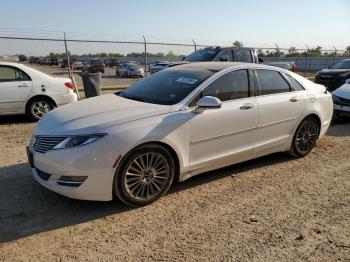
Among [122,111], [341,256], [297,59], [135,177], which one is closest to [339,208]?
[341,256]

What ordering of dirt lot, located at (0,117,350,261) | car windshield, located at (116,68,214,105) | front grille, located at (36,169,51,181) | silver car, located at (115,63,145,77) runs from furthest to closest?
1. silver car, located at (115,63,145,77)
2. car windshield, located at (116,68,214,105)
3. front grille, located at (36,169,51,181)
4. dirt lot, located at (0,117,350,261)

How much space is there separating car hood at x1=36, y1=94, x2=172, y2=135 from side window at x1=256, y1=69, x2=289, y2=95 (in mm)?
1644

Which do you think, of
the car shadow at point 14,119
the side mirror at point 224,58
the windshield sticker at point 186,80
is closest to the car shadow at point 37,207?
the windshield sticker at point 186,80

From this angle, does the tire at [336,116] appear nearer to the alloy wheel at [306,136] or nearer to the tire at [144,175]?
the alloy wheel at [306,136]

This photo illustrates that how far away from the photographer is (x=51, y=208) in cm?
408

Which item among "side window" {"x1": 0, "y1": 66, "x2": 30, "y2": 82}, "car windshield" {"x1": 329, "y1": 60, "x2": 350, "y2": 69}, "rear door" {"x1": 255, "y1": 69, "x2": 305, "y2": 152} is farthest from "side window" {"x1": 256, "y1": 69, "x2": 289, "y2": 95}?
"car windshield" {"x1": 329, "y1": 60, "x2": 350, "y2": 69}

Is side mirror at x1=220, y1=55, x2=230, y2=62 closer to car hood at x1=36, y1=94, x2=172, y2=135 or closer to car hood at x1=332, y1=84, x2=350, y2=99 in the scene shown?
car hood at x1=332, y1=84, x2=350, y2=99

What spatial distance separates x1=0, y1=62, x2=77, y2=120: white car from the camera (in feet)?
27.3

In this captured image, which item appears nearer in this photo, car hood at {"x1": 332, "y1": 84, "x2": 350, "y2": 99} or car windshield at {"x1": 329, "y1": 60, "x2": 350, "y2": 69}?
car hood at {"x1": 332, "y1": 84, "x2": 350, "y2": 99}

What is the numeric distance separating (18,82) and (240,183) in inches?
233

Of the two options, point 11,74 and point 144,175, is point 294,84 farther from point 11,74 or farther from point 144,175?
point 11,74

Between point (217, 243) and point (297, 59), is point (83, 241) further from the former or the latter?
point (297, 59)

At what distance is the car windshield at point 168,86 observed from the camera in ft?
15.1

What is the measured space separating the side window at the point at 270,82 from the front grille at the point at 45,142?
285cm
